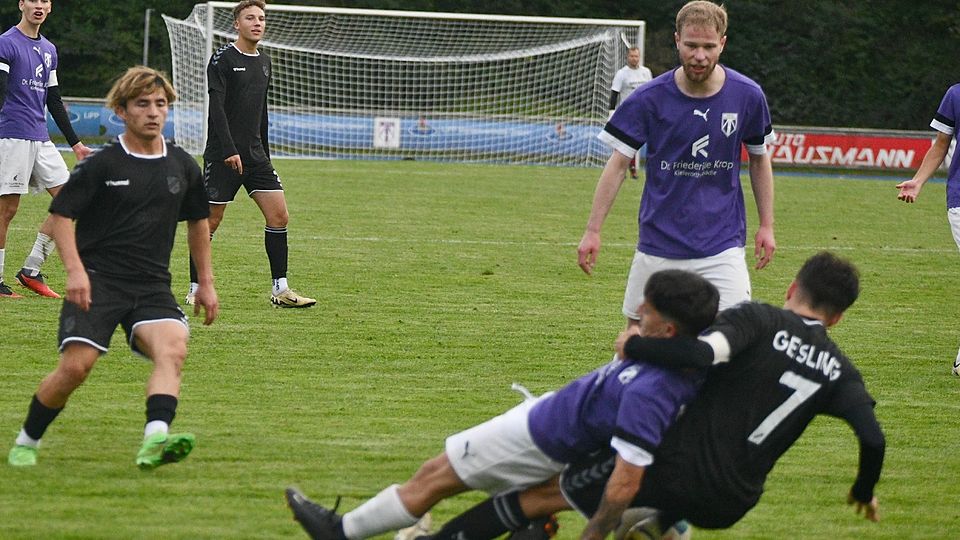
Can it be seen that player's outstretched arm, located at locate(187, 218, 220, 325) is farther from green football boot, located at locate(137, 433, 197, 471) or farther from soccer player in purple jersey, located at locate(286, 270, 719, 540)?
soccer player in purple jersey, located at locate(286, 270, 719, 540)

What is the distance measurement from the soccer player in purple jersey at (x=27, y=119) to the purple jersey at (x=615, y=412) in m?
6.30

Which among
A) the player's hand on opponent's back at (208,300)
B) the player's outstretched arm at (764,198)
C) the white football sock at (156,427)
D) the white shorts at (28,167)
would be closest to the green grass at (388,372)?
the white football sock at (156,427)

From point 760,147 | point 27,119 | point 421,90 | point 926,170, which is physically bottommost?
point 421,90

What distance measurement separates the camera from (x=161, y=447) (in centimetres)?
502

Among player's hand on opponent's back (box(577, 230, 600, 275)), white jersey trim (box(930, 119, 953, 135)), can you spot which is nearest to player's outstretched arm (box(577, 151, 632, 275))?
player's hand on opponent's back (box(577, 230, 600, 275))

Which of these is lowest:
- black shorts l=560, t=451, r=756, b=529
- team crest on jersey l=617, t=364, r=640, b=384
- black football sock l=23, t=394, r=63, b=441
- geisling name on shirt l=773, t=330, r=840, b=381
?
black football sock l=23, t=394, r=63, b=441

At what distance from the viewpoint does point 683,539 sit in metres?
4.45

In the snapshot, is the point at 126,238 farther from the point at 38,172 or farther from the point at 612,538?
the point at 38,172

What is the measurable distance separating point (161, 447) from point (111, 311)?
1.88 ft

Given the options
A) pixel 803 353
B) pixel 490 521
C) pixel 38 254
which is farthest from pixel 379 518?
pixel 38 254

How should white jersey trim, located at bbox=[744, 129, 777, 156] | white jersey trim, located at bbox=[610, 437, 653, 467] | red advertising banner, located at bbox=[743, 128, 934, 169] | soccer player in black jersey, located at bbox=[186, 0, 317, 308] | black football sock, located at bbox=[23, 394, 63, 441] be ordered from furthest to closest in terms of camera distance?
red advertising banner, located at bbox=[743, 128, 934, 169], soccer player in black jersey, located at bbox=[186, 0, 317, 308], white jersey trim, located at bbox=[744, 129, 777, 156], black football sock, located at bbox=[23, 394, 63, 441], white jersey trim, located at bbox=[610, 437, 653, 467]

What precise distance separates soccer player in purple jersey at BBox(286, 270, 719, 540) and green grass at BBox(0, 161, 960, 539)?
0.63m

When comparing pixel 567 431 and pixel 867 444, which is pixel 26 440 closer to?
pixel 567 431

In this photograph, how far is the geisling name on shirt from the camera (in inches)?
160
